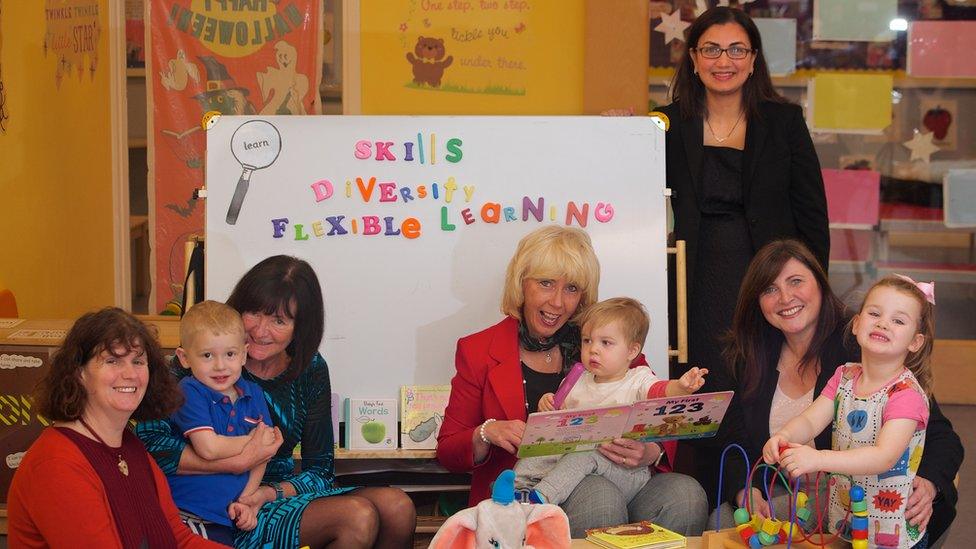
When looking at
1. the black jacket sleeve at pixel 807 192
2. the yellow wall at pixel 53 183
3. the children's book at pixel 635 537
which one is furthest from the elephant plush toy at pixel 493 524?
the yellow wall at pixel 53 183

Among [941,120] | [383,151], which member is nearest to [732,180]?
[383,151]

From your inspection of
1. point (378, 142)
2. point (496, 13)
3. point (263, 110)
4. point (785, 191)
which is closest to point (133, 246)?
point (263, 110)

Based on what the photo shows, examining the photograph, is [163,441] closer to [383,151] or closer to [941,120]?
[383,151]

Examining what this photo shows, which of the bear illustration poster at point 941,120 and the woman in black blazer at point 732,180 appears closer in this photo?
the woman in black blazer at point 732,180

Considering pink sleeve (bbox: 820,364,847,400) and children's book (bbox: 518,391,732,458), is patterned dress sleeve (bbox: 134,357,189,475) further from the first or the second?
pink sleeve (bbox: 820,364,847,400)

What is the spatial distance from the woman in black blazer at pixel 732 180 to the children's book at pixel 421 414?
0.78 meters

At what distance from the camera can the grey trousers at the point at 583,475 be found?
2.71 m

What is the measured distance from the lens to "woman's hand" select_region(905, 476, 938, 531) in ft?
8.00

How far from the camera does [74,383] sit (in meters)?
2.24

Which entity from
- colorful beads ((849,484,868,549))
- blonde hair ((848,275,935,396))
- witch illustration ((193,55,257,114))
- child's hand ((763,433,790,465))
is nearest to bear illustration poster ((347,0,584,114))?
witch illustration ((193,55,257,114))

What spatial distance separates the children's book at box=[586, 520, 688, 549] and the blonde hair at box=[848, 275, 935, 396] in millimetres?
599

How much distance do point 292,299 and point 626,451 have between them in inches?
35.6

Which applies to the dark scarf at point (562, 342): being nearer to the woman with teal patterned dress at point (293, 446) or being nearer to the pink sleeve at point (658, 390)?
the pink sleeve at point (658, 390)

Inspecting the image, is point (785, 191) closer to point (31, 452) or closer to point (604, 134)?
point (604, 134)
